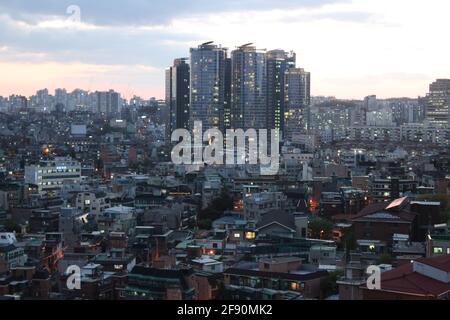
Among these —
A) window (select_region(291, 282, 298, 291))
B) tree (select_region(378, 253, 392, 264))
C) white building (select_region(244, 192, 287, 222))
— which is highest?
white building (select_region(244, 192, 287, 222))

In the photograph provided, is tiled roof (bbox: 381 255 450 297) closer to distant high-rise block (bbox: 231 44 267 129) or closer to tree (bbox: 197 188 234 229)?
tree (bbox: 197 188 234 229)

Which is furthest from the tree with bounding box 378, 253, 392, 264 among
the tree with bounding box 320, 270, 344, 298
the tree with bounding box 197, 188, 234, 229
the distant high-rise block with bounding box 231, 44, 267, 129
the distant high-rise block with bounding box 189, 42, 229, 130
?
the distant high-rise block with bounding box 231, 44, 267, 129

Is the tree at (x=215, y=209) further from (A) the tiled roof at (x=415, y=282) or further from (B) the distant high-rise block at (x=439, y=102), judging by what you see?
(B) the distant high-rise block at (x=439, y=102)

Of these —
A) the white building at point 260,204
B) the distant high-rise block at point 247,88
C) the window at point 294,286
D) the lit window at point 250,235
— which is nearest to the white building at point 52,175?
the white building at point 260,204

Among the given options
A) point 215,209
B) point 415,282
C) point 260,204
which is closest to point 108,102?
point 215,209
